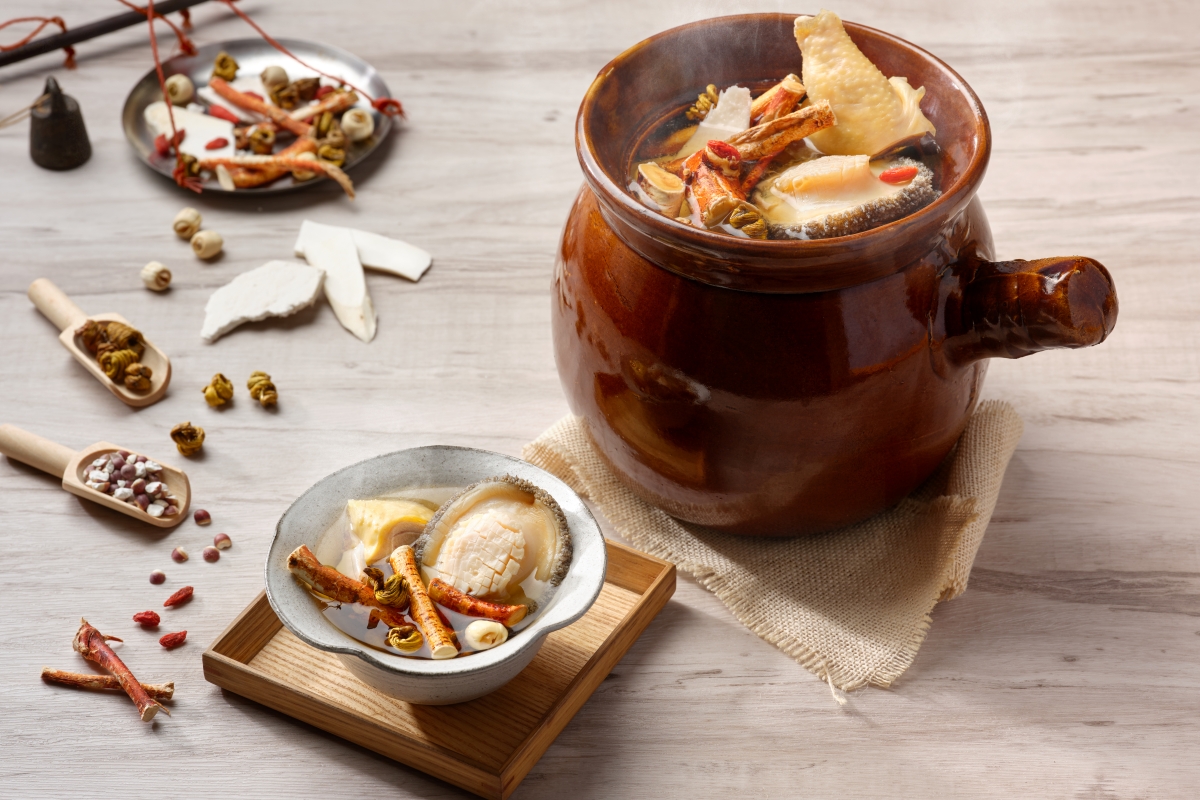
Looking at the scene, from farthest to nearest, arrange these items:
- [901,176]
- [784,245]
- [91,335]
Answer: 1. [91,335]
2. [901,176]
3. [784,245]

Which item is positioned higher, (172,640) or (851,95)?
(851,95)

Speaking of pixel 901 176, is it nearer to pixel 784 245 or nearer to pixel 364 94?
pixel 784 245

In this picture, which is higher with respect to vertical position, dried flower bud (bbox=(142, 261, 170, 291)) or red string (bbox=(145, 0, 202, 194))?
red string (bbox=(145, 0, 202, 194))

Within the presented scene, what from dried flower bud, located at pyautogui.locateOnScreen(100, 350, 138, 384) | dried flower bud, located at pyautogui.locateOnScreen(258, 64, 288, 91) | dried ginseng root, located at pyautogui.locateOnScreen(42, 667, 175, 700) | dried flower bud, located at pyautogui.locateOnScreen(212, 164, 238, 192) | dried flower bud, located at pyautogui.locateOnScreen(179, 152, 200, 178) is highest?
dried flower bud, located at pyautogui.locateOnScreen(258, 64, 288, 91)

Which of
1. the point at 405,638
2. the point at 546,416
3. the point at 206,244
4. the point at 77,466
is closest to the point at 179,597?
the point at 77,466

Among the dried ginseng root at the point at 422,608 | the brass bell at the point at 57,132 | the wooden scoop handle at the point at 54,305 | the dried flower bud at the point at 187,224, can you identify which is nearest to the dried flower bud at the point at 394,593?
the dried ginseng root at the point at 422,608

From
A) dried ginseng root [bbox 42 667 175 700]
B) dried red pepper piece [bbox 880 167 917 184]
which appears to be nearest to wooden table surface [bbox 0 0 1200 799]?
dried ginseng root [bbox 42 667 175 700]

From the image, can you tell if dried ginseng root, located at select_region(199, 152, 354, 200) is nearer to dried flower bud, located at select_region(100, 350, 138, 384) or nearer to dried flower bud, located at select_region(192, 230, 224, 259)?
dried flower bud, located at select_region(192, 230, 224, 259)
